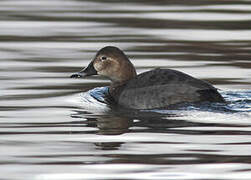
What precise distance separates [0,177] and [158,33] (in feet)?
27.5

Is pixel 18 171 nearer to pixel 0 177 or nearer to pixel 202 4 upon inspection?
pixel 0 177

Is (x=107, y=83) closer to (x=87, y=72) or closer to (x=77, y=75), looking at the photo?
(x=87, y=72)

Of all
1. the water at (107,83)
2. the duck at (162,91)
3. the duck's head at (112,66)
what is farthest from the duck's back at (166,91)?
the duck's head at (112,66)

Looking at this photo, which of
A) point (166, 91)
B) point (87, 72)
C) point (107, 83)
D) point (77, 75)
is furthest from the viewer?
point (107, 83)

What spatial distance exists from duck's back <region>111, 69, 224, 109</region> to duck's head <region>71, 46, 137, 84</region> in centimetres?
78

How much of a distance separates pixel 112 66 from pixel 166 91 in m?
1.35

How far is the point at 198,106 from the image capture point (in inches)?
442

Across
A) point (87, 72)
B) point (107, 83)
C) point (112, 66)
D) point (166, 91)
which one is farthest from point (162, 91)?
point (107, 83)

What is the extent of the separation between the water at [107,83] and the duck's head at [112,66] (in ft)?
0.90

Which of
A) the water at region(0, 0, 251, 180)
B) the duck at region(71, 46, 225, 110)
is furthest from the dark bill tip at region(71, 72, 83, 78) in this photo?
the water at region(0, 0, 251, 180)

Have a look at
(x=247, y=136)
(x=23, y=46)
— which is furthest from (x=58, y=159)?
(x=23, y=46)

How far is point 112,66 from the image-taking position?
12.7 metres

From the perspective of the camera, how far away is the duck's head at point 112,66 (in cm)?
1261

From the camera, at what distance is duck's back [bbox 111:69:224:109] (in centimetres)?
1133
